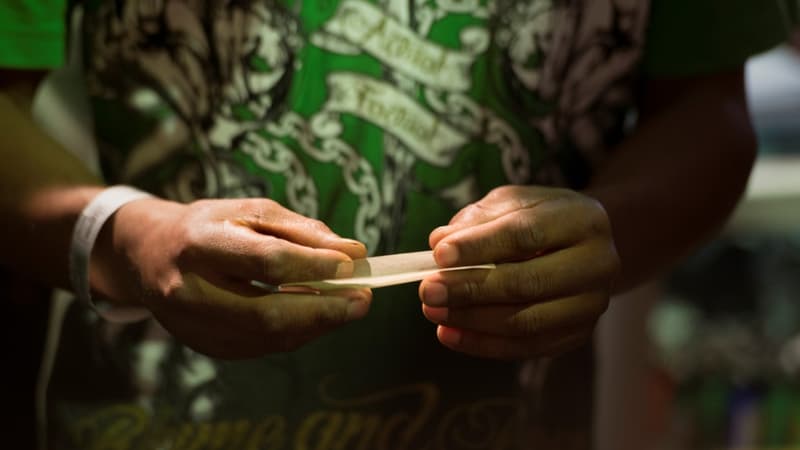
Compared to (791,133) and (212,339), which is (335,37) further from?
(791,133)

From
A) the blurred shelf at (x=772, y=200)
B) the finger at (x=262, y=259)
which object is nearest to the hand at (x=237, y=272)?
→ the finger at (x=262, y=259)

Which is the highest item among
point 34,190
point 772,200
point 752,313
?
point 34,190

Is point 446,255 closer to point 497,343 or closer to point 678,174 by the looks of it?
point 497,343

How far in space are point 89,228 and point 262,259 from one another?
0.43 feet

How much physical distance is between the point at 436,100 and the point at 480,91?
25mm

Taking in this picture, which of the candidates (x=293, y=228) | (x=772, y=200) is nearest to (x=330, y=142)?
(x=293, y=228)

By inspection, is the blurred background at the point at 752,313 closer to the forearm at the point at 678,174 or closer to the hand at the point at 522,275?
the forearm at the point at 678,174

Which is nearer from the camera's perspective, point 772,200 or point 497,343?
point 497,343

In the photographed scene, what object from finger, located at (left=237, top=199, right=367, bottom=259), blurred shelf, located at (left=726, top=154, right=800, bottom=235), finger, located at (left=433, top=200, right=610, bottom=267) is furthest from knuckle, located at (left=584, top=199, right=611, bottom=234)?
blurred shelf, located at (left=726, top=154, right=800, bottom=235)

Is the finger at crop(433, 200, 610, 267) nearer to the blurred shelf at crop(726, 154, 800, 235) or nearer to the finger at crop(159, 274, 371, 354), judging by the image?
the finger at crop(159, 274, 371, 354)

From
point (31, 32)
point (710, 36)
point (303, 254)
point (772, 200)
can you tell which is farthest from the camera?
point (772, 200)

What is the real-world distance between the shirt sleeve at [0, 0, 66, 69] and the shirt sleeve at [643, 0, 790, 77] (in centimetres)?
34

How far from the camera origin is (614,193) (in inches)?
18.9

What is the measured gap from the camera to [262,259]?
1.17ft
